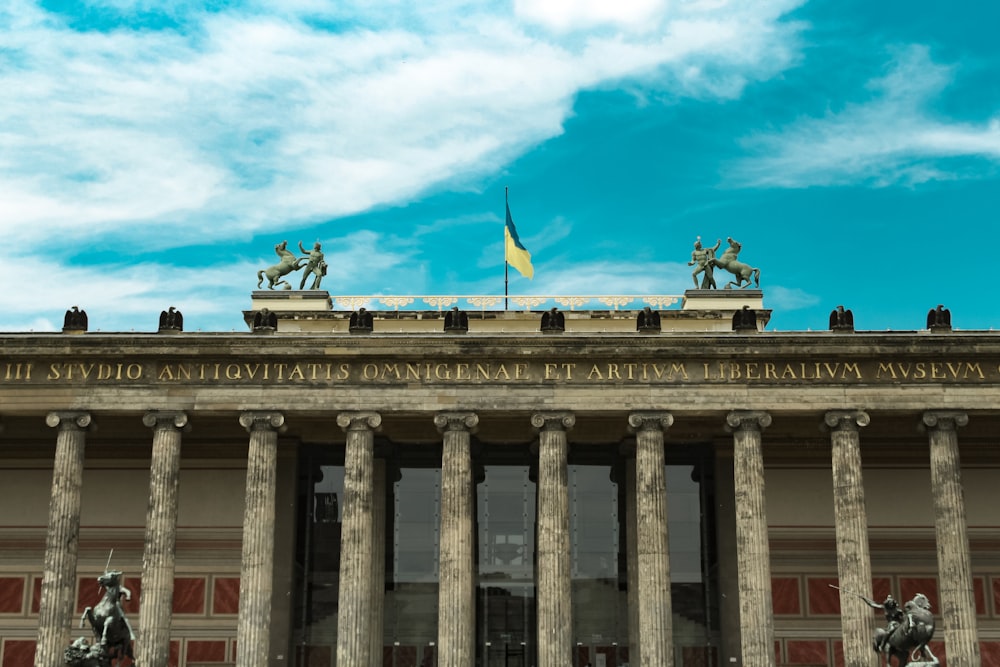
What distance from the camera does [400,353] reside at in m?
44.1

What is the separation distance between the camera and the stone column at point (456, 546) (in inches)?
1652


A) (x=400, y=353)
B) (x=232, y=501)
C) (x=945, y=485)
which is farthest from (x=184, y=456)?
(x=945, y=485)

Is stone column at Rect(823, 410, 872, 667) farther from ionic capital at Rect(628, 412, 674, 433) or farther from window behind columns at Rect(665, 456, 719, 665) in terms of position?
window behind columns at Rect(665, 456, 719, 665)

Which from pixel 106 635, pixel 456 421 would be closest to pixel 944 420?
pixel 456 421

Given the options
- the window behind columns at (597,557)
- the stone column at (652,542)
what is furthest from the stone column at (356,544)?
the stone column at (652,542)

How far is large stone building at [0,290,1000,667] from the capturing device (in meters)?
42.6

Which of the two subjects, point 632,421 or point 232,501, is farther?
point 232,501

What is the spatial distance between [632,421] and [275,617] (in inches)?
559

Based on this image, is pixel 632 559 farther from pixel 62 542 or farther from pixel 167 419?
pixel 62 542

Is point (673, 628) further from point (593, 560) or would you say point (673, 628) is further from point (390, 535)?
point (390, 535)

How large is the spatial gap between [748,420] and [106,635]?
21641 millimetres

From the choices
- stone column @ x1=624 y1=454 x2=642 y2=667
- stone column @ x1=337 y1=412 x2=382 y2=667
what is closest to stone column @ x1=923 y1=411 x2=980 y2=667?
stone column @ x1=624 y1=454 x2=642 y2=667

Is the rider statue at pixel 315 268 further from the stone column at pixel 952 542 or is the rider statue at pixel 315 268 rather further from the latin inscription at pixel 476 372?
the stone column at pixel 952 542

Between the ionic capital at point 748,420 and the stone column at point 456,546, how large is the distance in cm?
835
